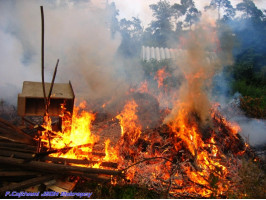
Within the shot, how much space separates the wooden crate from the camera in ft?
12.8

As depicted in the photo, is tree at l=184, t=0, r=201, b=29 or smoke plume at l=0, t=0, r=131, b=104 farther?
tree at l=184, t=0, r=201, b=29

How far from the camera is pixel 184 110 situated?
581 centimetres

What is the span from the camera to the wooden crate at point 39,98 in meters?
3.91

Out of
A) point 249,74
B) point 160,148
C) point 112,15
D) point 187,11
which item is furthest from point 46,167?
point 187,11

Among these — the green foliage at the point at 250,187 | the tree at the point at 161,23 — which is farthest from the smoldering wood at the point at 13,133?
the tree at the point at 161,23

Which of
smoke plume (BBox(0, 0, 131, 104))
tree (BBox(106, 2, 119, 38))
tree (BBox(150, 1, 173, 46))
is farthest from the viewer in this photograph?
tree (BBox(150, 1, 173, 46))

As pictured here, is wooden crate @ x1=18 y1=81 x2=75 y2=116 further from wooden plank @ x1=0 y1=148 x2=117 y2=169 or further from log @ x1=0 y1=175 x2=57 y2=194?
log @ x1=0 y1=175 x2=57 y2=194

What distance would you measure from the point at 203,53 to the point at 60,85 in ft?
15.3

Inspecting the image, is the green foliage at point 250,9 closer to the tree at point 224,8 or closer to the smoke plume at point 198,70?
the tree at point 224,8

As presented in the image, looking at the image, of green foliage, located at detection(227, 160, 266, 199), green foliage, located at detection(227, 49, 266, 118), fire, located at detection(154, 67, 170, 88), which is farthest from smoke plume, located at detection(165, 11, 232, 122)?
green foliage, located at detection(227, 49, 266, 118)

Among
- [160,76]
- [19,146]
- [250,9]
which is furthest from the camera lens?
[250,9]

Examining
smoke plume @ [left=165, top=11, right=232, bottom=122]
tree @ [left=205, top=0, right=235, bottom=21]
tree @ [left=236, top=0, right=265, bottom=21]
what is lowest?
smoke plume @ [left=165, top=11, right=232, bottom=122]

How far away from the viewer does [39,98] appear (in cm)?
407

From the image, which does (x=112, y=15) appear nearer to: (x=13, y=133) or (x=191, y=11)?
(x=191, y=11)
